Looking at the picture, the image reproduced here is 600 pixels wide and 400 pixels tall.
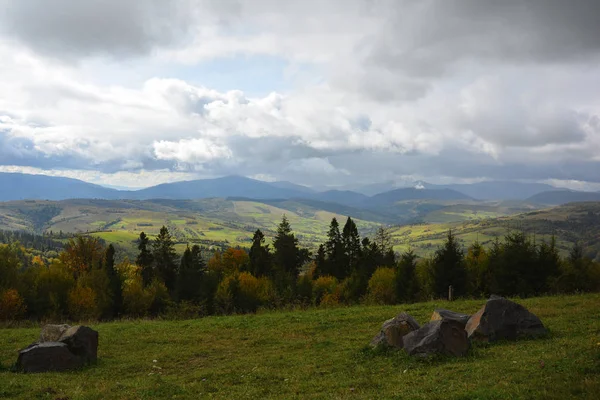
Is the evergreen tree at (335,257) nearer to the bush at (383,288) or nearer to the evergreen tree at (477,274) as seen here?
the bush at (383,288)

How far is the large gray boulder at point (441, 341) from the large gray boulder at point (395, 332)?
0.97 metres

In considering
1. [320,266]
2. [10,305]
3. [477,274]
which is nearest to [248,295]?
[320,266]

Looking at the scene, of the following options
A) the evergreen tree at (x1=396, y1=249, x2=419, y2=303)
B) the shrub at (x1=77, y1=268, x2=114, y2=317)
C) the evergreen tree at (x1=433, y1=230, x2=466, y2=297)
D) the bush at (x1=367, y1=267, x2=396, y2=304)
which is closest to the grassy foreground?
the bush at (x1=367, y1=267, x2=396, y2=304)

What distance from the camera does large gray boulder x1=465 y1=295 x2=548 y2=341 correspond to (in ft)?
65.3

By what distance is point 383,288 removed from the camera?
190 ft

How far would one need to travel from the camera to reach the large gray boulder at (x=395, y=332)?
19792 millimetres

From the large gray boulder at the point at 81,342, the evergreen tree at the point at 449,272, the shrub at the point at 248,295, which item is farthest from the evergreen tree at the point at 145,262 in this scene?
the large gray boulder at the point at 81,342

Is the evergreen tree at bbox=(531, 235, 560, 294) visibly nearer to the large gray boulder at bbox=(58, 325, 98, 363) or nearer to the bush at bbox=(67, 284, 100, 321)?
the large gray boulder at bbox=(58, 325, 98, 363)

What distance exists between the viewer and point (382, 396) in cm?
1349

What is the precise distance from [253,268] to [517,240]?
55.4 metres

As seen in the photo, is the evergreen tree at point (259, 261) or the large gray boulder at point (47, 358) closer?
the large gray boulder at point (47, 358)

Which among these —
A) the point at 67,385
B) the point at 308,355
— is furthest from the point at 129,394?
the point at 308,355

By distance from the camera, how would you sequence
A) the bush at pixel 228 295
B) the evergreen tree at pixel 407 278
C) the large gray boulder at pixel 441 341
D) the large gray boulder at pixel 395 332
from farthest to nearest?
the evergreen tree at pixel 407 278
the bush at pixel 228 295
the large gray boulder at pixel 395 332
the large gray boulder at pixel 441 341

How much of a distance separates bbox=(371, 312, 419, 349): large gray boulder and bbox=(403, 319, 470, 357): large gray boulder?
97cm
